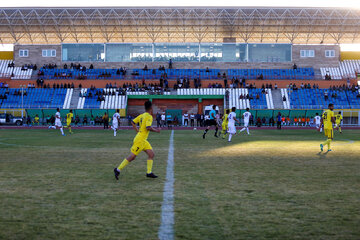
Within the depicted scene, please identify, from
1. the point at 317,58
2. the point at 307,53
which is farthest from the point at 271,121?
the point at 317,58

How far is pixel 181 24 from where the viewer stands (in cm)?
7006

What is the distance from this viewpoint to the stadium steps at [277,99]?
58.8 metres

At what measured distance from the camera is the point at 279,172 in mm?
10977

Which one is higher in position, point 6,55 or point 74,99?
point 6,55

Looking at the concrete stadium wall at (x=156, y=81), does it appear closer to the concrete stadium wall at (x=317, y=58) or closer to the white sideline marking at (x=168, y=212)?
the concrete stadium wall at (x=317, y=58)

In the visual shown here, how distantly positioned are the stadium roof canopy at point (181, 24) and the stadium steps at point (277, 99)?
43.5ft

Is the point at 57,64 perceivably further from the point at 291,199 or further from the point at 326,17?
the point at 291,199

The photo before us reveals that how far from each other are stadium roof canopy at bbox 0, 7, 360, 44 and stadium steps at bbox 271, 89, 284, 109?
43.5 feet

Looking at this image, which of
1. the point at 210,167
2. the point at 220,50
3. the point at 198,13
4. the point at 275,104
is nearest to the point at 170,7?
the point at 198,13

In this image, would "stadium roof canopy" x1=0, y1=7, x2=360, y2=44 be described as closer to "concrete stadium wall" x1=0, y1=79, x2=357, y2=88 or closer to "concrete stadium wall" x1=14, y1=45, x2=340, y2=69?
"concrete stadium wall" x1=14, y1=45, x2=340, y2=69

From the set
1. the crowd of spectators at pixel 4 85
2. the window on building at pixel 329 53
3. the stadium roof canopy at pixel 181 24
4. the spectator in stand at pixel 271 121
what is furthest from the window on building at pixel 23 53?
the window on building at pixel 329 53

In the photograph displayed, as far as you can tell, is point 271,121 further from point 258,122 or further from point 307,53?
point 307,53

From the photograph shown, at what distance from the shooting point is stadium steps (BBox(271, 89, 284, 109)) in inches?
2313

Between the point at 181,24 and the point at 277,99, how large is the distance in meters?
20.8
